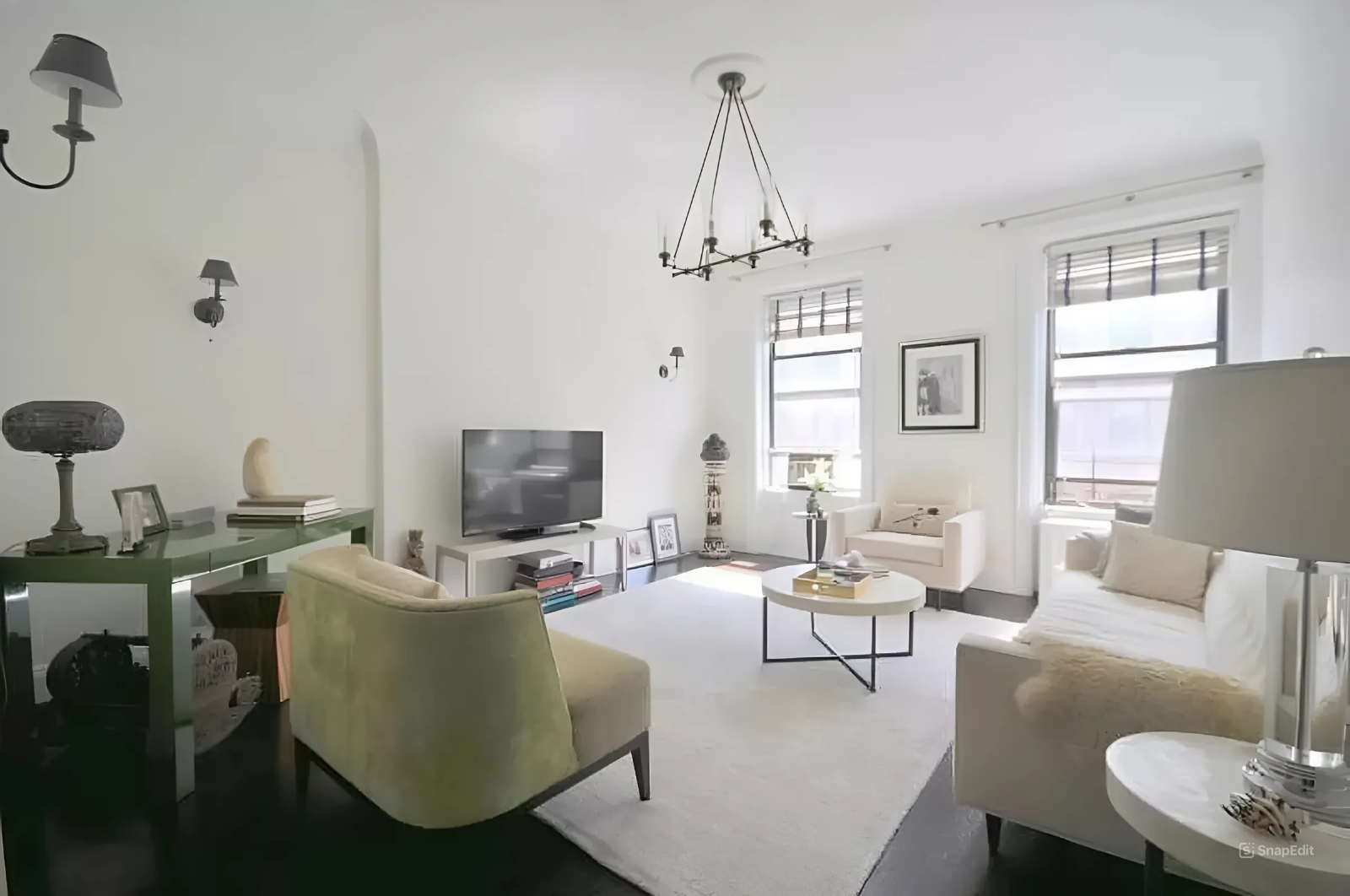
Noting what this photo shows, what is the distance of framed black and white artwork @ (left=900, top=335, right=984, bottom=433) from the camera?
4555 millimetres

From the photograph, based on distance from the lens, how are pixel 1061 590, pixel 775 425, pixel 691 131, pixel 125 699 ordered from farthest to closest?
pixel 775 425
pixel 691 131
pixel 1061 590
pixel 125 699

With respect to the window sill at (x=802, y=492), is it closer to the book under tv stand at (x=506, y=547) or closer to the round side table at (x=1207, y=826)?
the book under tv stand at (x=506, y=547)

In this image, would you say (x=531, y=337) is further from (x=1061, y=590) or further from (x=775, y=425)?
(x=1061, y=590)

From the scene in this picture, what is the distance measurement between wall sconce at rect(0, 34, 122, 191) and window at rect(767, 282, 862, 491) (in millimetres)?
4740

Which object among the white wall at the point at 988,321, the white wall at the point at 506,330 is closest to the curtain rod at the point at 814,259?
the white wall at the point at 988,321

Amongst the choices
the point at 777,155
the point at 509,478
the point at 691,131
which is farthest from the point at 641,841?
the point at 777,155

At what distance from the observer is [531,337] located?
441cm

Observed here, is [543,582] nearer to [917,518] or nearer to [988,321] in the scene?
[917,518]

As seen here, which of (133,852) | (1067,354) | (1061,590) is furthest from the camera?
(1067,354)

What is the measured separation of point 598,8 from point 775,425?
4056 millimetres

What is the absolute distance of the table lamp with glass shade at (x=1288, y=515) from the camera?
0.92 metres

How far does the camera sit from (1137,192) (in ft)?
12.8

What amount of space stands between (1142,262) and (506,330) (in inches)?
170

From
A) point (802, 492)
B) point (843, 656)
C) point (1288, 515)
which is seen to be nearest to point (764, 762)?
point (843, 656)
